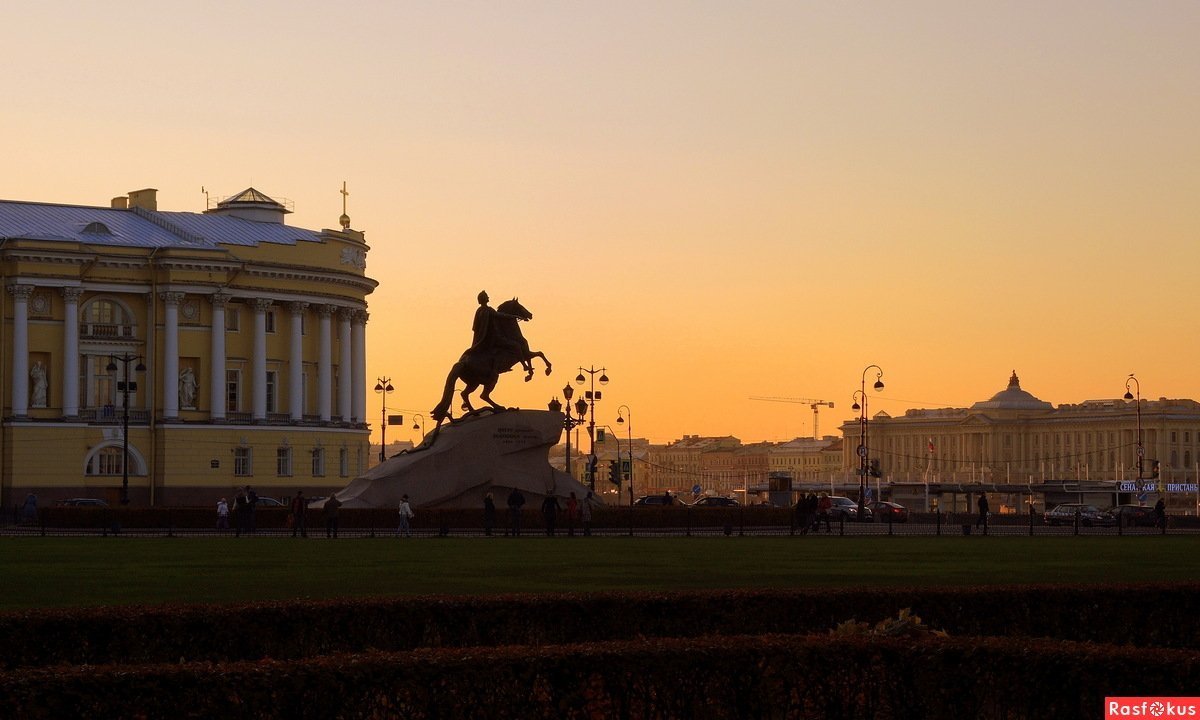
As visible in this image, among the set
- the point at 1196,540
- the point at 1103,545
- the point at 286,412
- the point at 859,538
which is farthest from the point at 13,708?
the point at 286,412

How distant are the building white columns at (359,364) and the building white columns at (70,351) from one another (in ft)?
58.2

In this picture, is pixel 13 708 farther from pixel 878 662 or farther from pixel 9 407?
pixel 9 407

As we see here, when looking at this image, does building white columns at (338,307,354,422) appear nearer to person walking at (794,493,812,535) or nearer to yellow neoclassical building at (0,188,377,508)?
yellow neoclassical building at (0,188,377,508)

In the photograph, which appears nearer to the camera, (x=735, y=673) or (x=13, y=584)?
(x=735, y=673)

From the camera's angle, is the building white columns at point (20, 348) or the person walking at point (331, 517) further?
the building white columns at point (20, 348)

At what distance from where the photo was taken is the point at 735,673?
553 inches

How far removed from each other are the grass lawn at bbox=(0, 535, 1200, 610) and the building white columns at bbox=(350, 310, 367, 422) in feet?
191

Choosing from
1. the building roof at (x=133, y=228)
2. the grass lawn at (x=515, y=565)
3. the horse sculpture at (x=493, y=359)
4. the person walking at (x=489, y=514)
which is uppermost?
the building roof at (x=133, y=228)

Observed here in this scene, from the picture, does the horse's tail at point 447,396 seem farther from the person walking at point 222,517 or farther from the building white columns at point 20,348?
the building white columns at point 20,348

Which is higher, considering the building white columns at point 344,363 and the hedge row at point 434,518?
the building white columns at point 344,363

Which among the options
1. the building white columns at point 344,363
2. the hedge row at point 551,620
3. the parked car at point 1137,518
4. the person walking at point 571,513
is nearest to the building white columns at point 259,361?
the building white columns at point 344,363

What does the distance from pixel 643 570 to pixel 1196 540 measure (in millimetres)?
25868

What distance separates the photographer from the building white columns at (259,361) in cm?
10131

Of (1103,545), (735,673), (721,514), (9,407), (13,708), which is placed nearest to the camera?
(13,708)
